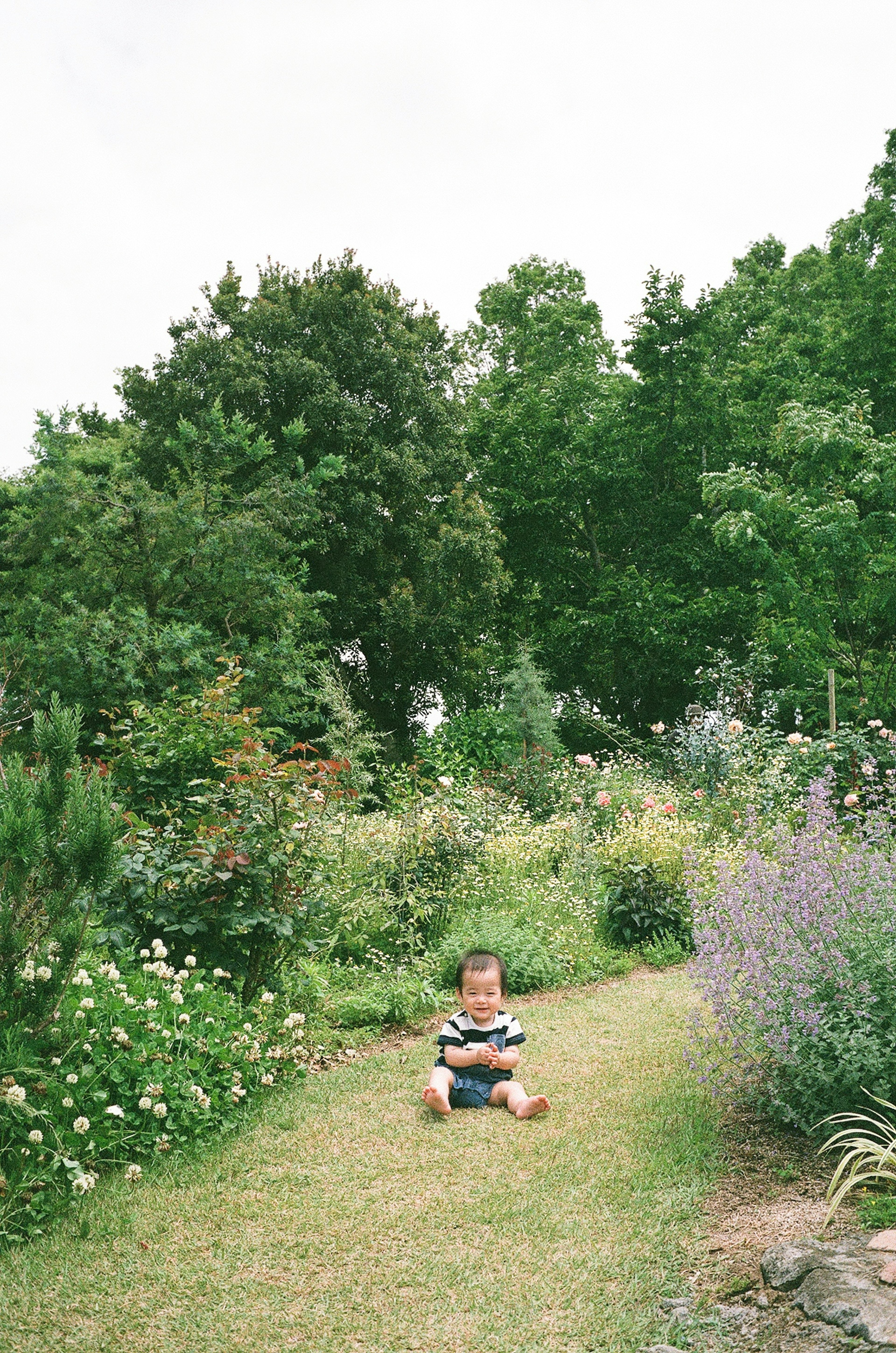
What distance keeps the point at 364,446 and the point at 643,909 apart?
494 inches

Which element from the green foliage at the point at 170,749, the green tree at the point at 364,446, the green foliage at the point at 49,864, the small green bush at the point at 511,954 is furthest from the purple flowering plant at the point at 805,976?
the green tree at the point at 364,446

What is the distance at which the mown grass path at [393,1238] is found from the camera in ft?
8.03

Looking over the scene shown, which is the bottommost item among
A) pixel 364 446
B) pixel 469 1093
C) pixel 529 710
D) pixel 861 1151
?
pixel 469 1093

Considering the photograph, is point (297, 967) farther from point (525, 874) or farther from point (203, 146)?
point (203, 146)

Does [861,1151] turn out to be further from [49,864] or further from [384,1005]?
[384,1005]

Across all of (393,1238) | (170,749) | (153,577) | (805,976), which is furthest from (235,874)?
(153,577)

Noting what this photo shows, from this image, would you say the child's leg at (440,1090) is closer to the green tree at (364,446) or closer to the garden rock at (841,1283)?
the garden rock at (841,1283)

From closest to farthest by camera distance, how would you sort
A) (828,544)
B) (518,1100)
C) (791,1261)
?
(791,1261)
(518,1100)
(828,544)

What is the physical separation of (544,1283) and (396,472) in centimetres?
1572

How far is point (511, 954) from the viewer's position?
607 centimetres

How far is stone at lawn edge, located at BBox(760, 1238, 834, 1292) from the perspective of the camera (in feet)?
7.93

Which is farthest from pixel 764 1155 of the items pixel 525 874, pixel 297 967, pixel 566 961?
pixel 525 874

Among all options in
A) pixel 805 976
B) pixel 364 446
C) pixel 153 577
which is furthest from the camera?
pixel 364 446

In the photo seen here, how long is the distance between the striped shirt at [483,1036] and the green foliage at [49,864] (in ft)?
5.96
